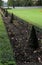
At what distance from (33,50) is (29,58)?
1.17 m

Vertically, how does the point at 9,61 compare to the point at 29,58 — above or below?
above

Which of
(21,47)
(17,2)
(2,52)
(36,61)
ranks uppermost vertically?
(2,52)

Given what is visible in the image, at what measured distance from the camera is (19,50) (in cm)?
925

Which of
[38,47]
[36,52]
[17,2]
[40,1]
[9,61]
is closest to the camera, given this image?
[9,61]

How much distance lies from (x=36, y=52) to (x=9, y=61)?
379 cm

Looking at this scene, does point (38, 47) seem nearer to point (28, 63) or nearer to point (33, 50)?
point (33, 50)

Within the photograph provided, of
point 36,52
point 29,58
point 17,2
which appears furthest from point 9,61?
point 17,2

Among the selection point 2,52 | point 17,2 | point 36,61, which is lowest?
point 17,2

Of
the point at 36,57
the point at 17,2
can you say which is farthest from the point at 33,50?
the point at 17,2

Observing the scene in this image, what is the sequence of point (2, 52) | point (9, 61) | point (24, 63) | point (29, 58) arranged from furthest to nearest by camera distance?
point (29, 58)
point (24, 63)
point (2, 52)
point (9, 61)

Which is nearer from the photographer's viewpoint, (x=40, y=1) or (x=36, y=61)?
(x=36, y=61)

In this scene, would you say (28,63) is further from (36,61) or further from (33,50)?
(33,50)

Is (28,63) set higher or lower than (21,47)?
higher

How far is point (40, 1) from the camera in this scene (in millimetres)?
64438
